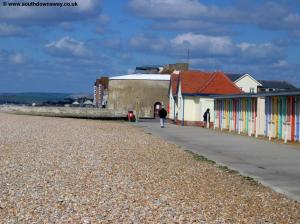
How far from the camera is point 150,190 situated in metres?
11.6

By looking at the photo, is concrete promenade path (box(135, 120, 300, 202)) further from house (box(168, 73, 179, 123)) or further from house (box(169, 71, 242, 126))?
house (box(168, 73, 179, 123))

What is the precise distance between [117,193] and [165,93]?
6416cm

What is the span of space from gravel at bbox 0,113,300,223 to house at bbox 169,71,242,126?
2960 centimetres

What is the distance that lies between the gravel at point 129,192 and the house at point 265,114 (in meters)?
9.22

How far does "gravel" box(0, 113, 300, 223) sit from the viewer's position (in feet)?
29.3

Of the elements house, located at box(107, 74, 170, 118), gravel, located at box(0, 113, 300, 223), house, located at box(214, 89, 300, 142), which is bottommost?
gravel, located at box(0, 113, 300, 223)

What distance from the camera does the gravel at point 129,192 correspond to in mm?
8945

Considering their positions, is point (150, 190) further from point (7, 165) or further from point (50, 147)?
point (50, 147)

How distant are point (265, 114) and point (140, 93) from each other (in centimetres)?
4633

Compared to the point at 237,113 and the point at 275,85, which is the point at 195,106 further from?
the point at 275,85

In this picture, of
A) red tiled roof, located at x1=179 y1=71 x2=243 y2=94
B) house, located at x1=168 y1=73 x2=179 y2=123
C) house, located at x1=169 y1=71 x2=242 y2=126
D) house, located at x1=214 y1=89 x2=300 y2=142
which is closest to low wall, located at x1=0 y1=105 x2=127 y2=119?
house, located at x1=168 y1=73 x2=179 y2=123

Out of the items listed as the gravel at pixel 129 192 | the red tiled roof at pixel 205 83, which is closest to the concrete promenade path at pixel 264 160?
the gravel at pixel 129 192

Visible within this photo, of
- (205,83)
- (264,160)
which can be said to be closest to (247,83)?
(205,83)

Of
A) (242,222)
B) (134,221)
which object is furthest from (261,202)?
(134,221)
